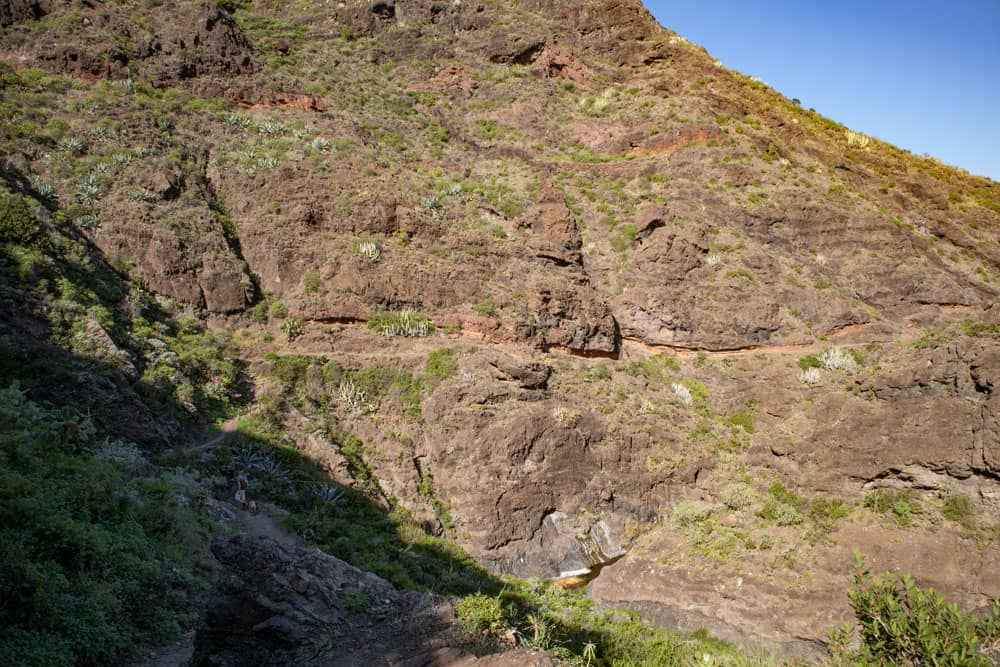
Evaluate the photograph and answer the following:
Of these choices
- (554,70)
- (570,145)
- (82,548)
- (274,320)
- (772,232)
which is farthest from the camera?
(554,70)

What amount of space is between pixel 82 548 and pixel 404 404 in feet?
31.4

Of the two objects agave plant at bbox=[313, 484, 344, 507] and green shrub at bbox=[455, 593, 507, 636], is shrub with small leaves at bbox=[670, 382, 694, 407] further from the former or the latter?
green shrub at bbox=[455, 593, 507, 636]

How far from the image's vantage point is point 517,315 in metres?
17.8

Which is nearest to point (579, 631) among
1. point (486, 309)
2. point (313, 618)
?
point (313, 618)

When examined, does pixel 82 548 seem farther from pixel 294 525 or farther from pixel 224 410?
pixel 224 410

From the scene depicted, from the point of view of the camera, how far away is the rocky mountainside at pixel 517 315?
1152cm

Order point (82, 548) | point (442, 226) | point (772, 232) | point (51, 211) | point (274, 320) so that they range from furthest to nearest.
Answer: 1. point (772, 232)
2. point (442, 226)
3. point (274, 320)
4. point (51, 211)
5. point (82, 548)

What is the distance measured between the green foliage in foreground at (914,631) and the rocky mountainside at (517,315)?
15.3 ft

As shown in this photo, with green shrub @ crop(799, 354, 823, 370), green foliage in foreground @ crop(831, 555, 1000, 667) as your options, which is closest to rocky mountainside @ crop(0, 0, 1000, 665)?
green shrub @ crop(799, 354, 823, 370)

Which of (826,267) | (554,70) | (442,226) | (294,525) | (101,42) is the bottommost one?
(294,525)

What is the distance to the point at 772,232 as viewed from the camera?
68.5 feet

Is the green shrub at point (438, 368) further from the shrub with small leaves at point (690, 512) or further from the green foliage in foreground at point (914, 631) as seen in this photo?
the green foliage in foreground at point (914, 631)

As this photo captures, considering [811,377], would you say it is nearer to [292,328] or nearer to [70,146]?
[292,328]

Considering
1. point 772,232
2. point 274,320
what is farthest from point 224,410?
point 772,232
